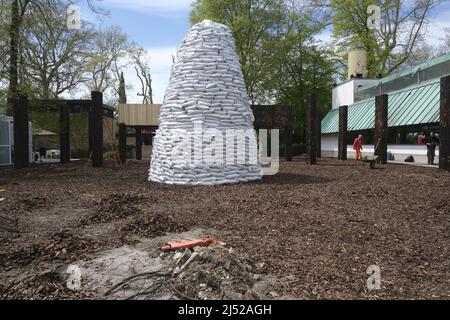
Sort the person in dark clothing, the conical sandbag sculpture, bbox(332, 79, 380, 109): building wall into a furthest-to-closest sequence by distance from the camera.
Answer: bbox(332, 79, 380, 109): building wall, the person in dark clothing, the conical sandbag sculpture

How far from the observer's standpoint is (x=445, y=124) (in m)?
13.4

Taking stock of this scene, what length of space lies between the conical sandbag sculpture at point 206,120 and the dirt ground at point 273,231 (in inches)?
30.4

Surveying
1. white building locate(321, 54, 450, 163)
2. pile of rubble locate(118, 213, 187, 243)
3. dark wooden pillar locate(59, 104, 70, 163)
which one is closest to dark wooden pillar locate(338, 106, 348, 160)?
white building locate(321, 54, 450, 163)

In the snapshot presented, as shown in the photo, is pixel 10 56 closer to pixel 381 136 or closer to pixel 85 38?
pixel 85 38

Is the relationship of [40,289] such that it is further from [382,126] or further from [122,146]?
[122,146]

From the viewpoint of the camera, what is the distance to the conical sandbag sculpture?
10727mm

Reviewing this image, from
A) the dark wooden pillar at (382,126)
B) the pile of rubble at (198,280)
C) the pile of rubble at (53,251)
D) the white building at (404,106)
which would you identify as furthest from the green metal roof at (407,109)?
the pile of rubble at (53,251)

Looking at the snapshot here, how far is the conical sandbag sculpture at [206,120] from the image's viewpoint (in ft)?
35.2

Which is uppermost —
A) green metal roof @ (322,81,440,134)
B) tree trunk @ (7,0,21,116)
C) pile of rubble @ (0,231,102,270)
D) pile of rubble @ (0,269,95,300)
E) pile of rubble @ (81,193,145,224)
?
tree trunk @ (7,0,21,116)

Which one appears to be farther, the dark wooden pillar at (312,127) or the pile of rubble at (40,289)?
the dark wooden pillar at (312,127)

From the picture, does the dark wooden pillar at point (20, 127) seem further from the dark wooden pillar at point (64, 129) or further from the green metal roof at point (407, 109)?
the green metal roof at point (407, 109)

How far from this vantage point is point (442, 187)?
9.55 metres

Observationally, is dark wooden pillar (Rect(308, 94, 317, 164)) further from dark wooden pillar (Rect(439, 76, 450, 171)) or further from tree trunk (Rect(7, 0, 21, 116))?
tree trunk (Rect(7, 0, 21, 116))

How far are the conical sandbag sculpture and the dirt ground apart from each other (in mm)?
771
